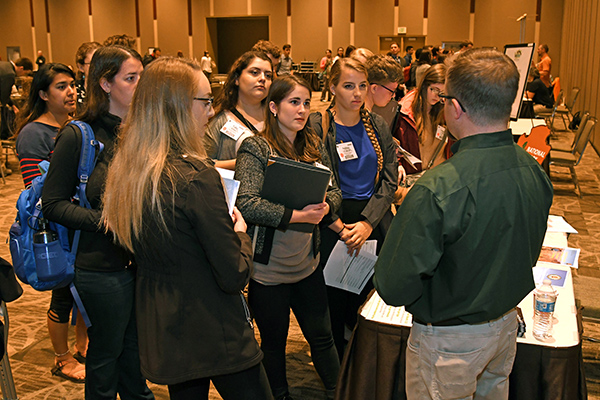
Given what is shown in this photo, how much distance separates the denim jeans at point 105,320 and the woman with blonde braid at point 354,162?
100cm

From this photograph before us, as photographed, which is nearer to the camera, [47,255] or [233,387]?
[233,387]

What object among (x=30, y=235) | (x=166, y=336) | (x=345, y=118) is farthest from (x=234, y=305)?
(x=345, y=118)

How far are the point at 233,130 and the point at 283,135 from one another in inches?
19.2

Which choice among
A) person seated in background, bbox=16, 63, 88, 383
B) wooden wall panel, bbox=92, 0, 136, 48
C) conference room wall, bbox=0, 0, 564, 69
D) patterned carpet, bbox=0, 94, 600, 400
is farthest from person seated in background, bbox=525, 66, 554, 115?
wooden wall panel, bbox=92, 0, 136, 48

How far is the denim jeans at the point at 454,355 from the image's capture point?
5.09ft

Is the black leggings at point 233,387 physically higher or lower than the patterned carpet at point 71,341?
higher

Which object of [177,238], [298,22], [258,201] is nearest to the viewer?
[177,238]

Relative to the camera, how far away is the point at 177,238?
1562 mm

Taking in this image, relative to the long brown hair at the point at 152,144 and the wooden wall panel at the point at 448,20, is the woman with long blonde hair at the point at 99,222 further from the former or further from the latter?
the wooden wall panel at the point at 448,20

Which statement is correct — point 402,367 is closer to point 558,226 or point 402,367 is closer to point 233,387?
point 233,387

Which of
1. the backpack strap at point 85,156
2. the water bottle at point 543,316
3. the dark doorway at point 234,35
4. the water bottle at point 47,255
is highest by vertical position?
the dark doorway at point 234,35

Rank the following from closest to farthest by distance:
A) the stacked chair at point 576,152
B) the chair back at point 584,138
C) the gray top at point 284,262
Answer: the gray top at point 284,262
the chair back at point 584,138
the stacked chair at point 576,152

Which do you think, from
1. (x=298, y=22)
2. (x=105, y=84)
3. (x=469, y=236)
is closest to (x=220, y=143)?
(x=105, y=84)

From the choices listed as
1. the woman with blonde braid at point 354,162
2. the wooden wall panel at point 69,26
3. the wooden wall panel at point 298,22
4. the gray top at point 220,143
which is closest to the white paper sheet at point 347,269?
the woman with blonde braid at point 354,162
